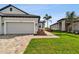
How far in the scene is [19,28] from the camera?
1708cm

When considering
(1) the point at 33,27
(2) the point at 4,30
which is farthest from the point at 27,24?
(2) the point at 4,30

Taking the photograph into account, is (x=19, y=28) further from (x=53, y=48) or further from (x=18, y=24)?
(x=53, y=48)

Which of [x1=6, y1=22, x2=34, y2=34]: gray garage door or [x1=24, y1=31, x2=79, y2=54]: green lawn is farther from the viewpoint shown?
[x1=6, y1=22, x2=34, y2=34]: gray garage door

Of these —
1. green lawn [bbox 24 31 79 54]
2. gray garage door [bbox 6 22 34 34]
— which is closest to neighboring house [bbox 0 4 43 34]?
gray garage door [bbox 6 22 34 34]

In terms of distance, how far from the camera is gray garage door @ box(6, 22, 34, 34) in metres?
17.0

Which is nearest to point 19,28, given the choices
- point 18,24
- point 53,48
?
point 18,24

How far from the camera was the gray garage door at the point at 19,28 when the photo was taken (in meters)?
17.0

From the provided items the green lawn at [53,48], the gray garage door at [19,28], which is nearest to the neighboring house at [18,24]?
the gray garage door at [19,28]

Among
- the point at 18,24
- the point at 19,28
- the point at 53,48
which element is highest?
the point at 18,24

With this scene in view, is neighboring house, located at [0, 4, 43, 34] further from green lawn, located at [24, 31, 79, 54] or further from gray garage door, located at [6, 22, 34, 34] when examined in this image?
green lawn, located at [24, 31, 79, 54]

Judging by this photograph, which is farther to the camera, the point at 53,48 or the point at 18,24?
the point at 18,24

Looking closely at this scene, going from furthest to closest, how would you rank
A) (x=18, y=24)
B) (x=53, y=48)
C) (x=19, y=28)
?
(x=18, y=24), (x=19, y=28), (x=53, y=48)

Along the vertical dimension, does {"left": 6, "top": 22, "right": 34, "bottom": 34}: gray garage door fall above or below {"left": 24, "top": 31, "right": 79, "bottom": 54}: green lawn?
above
